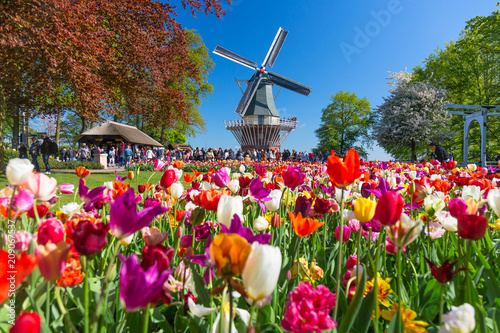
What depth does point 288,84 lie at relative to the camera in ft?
103

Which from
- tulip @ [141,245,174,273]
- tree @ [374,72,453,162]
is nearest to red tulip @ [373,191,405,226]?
tulip @ [141,245,174,273]

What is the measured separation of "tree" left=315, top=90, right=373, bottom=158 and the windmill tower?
4245mm

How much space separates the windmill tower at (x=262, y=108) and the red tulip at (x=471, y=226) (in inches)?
1141

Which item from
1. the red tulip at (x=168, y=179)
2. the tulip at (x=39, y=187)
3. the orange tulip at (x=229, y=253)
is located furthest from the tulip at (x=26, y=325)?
the red tulip at (x=168, y=179)

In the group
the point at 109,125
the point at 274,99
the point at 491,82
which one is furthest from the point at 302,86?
the point at 109,125

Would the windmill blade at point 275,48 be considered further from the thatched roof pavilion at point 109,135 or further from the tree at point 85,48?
the tree at point 85,48

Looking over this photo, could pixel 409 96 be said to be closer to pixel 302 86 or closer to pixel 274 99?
pixel 302 86

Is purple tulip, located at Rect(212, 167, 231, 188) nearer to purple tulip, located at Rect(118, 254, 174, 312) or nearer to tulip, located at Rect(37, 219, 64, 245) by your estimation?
tulip, located at Rect(37, 219, 64, 245)

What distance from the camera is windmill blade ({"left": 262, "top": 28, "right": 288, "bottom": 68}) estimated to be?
2941 centimetres

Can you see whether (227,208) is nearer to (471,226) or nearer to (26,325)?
(26,325)

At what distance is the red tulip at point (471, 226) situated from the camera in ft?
2.49

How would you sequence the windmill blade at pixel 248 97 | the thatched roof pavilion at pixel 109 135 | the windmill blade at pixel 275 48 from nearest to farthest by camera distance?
the thatched roof pavilion at pixel 109 135, the windmill blade at pixel 275 48, the windmill blade at pixel 248 97

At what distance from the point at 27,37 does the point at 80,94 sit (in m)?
1.70

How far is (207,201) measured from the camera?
1112mm
